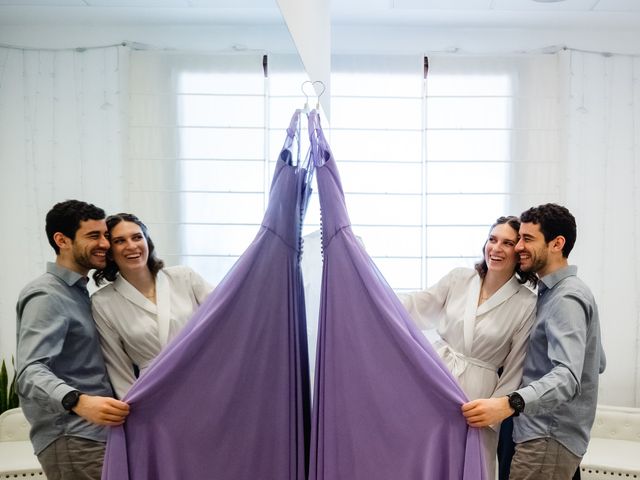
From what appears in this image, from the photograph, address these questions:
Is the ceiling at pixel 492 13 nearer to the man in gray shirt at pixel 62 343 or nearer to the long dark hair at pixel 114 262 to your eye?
the long dark hair at pixel 114 262

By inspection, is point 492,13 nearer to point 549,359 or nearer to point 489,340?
point 489,340

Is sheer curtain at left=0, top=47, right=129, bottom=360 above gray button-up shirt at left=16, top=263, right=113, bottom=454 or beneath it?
above

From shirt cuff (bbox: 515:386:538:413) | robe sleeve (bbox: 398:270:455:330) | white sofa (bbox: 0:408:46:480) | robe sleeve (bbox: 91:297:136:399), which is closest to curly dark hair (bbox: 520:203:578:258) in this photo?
robe sleeve (bbox: 398:270:455:330)

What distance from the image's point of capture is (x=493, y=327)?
6.60 feet

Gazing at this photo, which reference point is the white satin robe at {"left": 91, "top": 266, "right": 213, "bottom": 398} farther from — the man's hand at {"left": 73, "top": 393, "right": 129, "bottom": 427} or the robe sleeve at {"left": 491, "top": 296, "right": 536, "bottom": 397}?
the robe sleeve at {"left": 491, "top": 296, "right": 536, "bottom": 397}

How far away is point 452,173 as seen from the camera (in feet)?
12.3

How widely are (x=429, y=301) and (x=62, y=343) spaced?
5.29 feet

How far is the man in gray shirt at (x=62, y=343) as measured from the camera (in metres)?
0.70

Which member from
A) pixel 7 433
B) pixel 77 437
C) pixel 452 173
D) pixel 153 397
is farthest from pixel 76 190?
pixel 452 173

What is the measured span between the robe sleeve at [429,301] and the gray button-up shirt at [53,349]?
1.49 meters

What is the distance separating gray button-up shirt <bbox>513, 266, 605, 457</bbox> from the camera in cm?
168

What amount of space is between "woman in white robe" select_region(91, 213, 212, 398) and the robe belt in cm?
116

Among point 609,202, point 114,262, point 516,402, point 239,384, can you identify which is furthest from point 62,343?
point 609,202

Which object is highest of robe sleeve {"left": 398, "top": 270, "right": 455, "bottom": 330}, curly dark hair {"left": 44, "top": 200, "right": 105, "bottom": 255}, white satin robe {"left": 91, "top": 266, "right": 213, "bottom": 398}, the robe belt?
curly dark hair {"left": 44, "top": 200, "right": 105, "bottom": 255}
